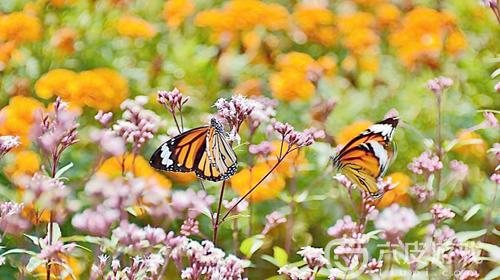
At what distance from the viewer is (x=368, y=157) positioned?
2006 mm

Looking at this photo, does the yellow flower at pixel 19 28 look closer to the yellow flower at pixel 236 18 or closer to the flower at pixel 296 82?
the yellow flower at pixel 236 18

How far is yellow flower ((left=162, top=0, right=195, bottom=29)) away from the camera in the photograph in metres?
3.64

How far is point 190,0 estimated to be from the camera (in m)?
3.79

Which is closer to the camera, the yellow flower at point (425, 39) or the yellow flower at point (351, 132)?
the yellow flower at point (351, 132)

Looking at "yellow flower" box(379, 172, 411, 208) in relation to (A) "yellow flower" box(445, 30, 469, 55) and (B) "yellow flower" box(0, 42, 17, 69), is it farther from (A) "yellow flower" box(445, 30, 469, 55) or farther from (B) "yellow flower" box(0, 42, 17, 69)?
(B) "yellow flower" box(0, 42, 17, 69)

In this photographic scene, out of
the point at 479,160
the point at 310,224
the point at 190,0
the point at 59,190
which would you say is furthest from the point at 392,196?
the point at 190,0

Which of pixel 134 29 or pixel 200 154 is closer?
pixel 200 154

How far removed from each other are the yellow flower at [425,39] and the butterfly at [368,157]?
66.6 inches

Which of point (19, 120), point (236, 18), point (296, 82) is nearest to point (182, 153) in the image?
point (19, 120)

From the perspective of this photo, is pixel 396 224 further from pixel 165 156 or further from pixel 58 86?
pixel 58 86

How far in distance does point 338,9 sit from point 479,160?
5.77 ft

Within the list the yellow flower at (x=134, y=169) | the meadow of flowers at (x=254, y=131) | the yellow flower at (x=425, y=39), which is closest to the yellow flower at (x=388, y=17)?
the meadow of flowers at (x=254, y=131)

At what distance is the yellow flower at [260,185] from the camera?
8.08 feet

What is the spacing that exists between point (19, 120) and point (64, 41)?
0.84 m
